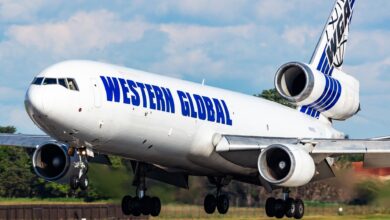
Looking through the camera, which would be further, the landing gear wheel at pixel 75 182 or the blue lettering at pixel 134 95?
the blue lettering at pixel 134 95

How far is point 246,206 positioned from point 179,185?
5.61 m

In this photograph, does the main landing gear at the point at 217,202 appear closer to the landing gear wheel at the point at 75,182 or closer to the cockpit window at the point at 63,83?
the landing gear wheel at the point at 75,182

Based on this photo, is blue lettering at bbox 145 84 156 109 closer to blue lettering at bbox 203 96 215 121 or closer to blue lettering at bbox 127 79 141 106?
blue lettering at bbox 127 79 141 106

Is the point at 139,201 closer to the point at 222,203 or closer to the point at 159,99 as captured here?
the point at 222,203

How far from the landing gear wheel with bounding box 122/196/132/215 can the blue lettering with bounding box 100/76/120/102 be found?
6.81 meters

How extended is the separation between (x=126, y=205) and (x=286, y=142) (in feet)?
20.0

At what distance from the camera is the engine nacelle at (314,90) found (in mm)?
38375

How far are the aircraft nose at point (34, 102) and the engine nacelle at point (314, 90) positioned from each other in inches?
523

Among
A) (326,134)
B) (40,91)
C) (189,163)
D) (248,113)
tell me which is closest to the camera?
(40,91)

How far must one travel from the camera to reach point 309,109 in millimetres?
40406

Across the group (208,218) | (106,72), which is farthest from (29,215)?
(106,72)

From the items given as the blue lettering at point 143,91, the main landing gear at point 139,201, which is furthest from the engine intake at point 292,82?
the blue lettering at point 143,91

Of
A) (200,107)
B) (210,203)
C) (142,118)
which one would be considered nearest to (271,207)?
(210,203)

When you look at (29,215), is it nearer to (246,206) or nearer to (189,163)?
(246,206)
